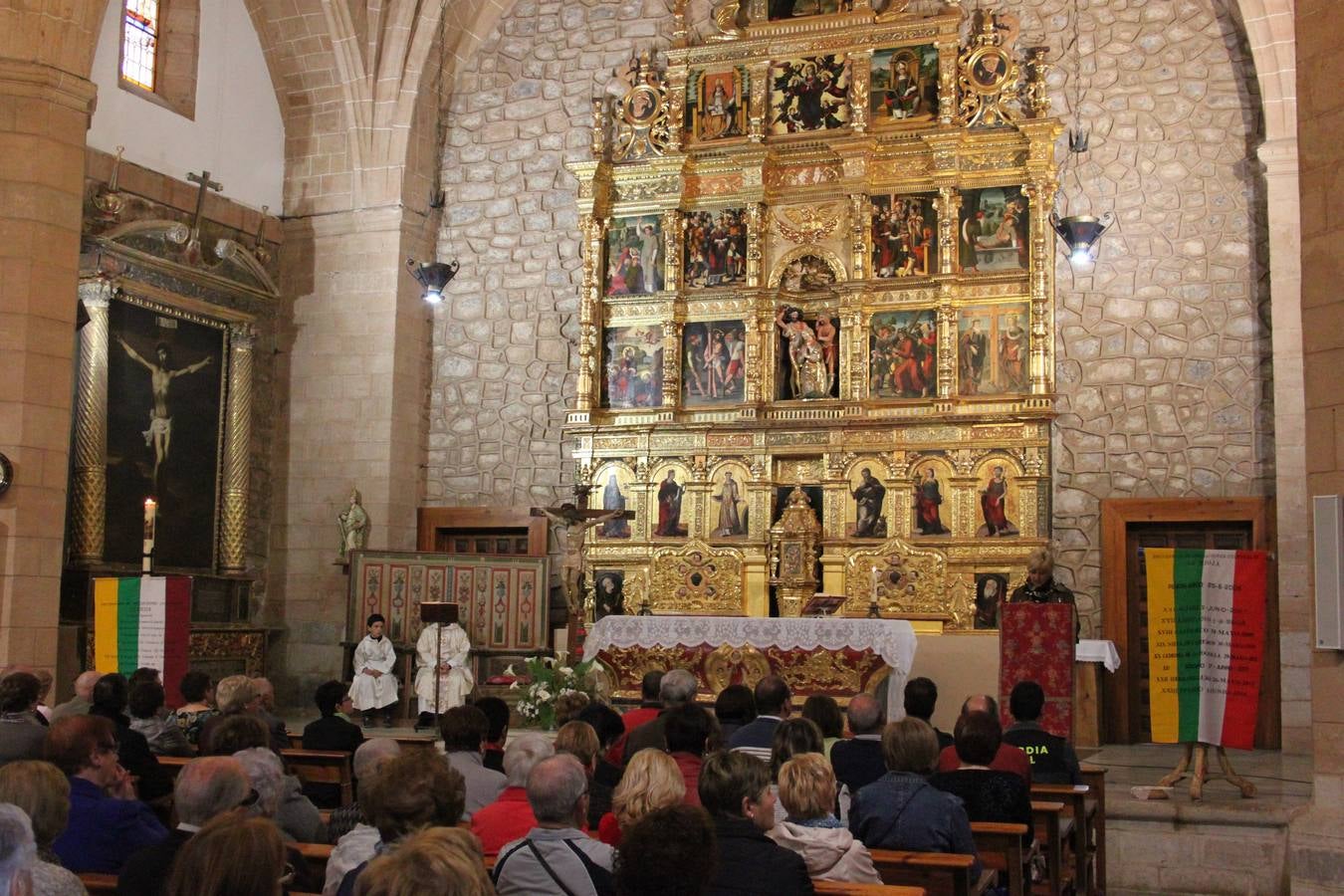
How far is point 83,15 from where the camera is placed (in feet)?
38.4

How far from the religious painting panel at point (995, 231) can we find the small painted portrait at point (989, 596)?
312 cm

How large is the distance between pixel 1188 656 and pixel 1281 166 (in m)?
6.45

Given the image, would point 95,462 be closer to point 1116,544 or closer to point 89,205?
point 89,205

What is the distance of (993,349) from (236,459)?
8430 millimetres

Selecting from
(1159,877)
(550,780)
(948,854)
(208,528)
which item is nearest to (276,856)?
(550,780)

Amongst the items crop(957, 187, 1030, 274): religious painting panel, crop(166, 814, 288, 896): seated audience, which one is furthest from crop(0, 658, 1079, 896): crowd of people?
crop(957, 187, 1030, 274): religious painting panel

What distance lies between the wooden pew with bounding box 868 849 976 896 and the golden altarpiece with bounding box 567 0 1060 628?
9.05 m

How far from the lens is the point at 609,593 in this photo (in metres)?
15.6

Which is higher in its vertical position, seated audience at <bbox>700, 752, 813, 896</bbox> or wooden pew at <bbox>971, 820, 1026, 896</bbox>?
seated audience at <bbox>700, 752, 813, 896</bbox>

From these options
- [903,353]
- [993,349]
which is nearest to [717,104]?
[903,353]

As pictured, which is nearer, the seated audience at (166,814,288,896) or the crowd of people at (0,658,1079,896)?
the seated audience at (166,814,288,896)

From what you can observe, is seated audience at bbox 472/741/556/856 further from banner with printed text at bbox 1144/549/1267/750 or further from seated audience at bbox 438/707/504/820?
banner with printed text at bbox 1144/549/1267/750

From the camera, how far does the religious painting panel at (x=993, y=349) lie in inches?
572

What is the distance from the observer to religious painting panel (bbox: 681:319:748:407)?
15.6m
